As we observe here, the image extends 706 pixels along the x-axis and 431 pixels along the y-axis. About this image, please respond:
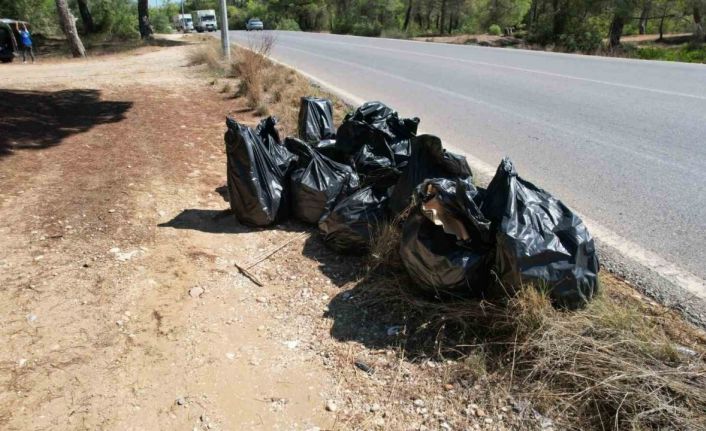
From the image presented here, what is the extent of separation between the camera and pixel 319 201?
3.70m

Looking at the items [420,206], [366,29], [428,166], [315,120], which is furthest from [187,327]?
[366,29]

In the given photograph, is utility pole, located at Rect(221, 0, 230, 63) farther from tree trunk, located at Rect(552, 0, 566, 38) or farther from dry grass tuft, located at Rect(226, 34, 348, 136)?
tree trunk, located at Rect(552, 0, 566, 38)

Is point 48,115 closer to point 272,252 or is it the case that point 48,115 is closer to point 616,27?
point 272,252

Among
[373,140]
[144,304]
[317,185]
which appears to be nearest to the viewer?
[144,304]

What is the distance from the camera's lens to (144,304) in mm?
2877

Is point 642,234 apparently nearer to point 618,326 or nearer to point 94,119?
point 618,326

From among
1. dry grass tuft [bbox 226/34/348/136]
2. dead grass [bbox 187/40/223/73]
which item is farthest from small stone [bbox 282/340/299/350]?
dead grass [bbox 187/40/223/73]

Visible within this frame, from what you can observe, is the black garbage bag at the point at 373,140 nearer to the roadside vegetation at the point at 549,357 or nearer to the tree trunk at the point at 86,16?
the roadside vegetation at the point at 549,357

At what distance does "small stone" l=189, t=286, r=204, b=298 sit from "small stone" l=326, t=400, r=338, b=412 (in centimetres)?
118

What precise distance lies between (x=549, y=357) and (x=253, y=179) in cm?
242

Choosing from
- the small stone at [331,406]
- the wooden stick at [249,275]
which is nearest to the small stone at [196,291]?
the wooden stick at [249,275]

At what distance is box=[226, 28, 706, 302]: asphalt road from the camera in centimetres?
363

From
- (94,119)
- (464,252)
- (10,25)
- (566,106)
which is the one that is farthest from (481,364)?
(10,25)

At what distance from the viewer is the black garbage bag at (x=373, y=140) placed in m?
4.04
